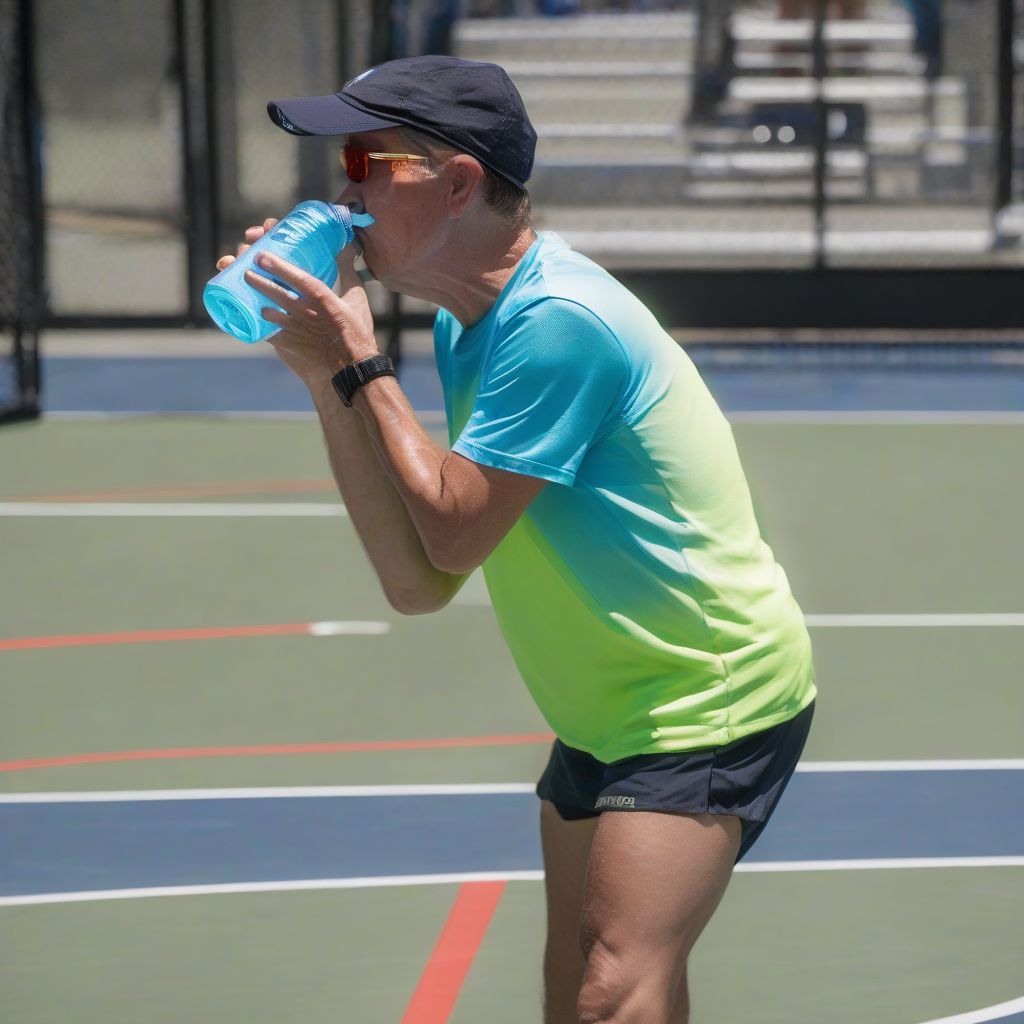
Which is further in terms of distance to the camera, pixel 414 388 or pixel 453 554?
pixel 414 388

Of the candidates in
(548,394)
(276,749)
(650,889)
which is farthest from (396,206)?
(276,749)

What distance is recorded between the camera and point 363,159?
9.77 ft

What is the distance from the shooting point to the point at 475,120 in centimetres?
296

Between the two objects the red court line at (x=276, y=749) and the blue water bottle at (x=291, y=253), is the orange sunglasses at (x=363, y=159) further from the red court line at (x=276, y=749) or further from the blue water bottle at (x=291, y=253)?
the red court line at (x=276, y=749)

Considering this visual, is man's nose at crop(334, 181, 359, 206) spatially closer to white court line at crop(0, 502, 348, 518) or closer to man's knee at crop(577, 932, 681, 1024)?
man's knee at crop(577, 932, 681, 1024)

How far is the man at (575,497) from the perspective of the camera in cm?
293

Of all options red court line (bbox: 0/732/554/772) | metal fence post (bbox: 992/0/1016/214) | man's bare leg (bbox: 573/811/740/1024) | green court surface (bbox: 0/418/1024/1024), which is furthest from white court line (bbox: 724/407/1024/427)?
man's bare leg (bbox: 573/811/740/1024)

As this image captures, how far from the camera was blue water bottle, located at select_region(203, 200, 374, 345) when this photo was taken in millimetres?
2910

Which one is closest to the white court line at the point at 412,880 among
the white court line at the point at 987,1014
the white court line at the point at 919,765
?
the white court line at the point at 919,765

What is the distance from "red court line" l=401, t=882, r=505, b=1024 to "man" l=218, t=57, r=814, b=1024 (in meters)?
1.38

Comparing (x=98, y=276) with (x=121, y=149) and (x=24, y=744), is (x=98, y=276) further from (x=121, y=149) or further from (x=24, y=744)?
(x=24, y=744)

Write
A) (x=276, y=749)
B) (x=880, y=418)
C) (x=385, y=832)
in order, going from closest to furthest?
(x=385, y=832), (x=276, y=749), (x=880, y=418)

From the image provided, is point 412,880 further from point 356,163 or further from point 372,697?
point 356,163

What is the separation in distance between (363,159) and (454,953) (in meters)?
2.30
